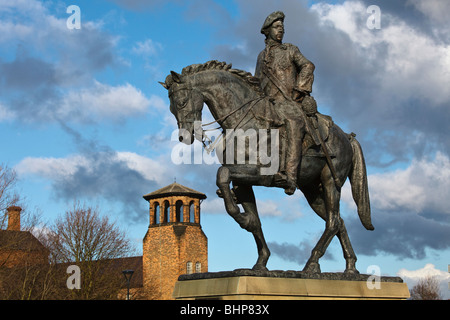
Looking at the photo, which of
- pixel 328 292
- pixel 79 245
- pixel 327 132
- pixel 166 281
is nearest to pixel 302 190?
pixel 327 132

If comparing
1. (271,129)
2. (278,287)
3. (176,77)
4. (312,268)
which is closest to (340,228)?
(312,268)

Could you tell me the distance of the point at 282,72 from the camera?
10438 millimetres

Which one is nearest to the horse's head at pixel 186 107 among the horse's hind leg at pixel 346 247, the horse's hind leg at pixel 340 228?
the horse's hind leg at pixel 340 228

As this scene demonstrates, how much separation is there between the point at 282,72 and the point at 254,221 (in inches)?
92.5

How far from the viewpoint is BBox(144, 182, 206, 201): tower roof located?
3339 inches

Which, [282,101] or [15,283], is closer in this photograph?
[282,101]

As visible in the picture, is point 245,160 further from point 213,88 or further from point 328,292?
point 328,292

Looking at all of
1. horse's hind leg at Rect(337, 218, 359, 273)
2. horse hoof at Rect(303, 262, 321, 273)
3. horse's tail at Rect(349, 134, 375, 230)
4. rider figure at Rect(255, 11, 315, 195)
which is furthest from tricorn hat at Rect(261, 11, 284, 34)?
horse hoof at Rect(303, 262, 321, 273)

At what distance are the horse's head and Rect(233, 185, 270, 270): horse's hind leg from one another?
3.26 ft

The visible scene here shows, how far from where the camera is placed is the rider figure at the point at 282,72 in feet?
33.1

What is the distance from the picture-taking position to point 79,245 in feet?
148

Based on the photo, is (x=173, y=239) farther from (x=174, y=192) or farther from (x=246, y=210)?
(x=246, y=210)
